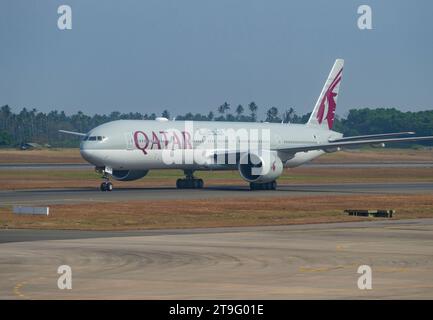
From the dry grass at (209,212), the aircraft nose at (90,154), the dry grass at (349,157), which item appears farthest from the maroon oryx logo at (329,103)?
the dry grass at (349,157)

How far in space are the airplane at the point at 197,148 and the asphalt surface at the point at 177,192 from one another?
1.63m

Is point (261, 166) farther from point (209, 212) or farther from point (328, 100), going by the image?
point (209, 212)

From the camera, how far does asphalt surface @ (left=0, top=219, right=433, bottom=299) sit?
81.0ft

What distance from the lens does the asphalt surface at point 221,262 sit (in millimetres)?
24688

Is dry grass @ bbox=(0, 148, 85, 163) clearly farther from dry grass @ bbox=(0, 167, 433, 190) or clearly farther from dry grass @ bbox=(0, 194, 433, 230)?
dry grass @ bbox=(0, 194, 433, 230)

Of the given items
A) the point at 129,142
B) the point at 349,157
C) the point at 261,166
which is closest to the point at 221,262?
the point at 129,142

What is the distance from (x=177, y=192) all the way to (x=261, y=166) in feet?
23.0

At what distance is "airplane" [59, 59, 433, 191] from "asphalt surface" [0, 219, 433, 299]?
98.8 ft

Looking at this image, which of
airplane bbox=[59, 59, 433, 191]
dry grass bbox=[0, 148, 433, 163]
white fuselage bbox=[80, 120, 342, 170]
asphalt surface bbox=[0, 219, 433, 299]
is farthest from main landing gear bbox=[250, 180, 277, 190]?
dry grass bbox=[0, 148, 433, 163]

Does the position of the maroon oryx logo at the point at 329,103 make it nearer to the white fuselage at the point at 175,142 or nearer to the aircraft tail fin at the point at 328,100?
the aircraft tail fin at the point at 328,100
